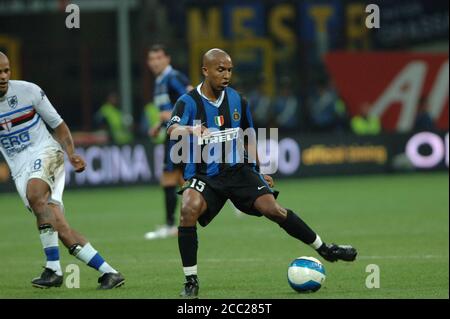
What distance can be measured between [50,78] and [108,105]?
55.7 inches

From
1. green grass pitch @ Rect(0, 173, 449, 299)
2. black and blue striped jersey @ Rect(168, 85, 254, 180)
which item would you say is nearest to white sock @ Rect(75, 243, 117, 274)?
green grass pitch @ Rect(0, 173, 449, 299)

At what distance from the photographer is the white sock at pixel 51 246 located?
9.50 meters

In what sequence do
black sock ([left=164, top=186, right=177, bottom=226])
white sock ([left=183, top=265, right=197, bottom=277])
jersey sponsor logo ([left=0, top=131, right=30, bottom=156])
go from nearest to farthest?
white sock ([left=183, top=265, right=197, bottom=277]) → jersey sponsor logo ([left=0, top=131, right=30, bottom=156]) → black sock ([left=164, top=186, right=177, bottom=226])

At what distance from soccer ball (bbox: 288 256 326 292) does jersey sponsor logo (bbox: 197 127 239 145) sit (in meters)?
1.14

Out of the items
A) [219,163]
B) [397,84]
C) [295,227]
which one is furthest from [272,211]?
[397,84]

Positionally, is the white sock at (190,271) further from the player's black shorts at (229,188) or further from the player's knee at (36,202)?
the player's knee at (36,202)

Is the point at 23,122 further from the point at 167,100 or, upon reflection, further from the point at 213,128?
the point at 167,100

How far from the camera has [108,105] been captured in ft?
84.0

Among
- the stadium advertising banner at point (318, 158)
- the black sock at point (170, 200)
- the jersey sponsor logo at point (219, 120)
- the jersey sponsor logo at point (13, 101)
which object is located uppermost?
the jersey sponsor logo at point (13, 101)

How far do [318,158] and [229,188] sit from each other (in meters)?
14.7

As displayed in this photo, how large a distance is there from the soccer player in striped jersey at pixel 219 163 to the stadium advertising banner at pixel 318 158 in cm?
1295

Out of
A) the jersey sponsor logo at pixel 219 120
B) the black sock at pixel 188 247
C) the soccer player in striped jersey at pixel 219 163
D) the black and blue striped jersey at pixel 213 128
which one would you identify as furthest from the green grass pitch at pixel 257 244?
the jersey sponsor logo at pixel 219 120

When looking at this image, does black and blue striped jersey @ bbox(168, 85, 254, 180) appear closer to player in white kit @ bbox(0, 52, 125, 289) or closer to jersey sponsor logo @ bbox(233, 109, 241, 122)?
jersey sponsor logo @ bbox(233, 109, 241, 122)

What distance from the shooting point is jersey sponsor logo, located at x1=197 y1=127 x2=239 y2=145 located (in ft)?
29.8
